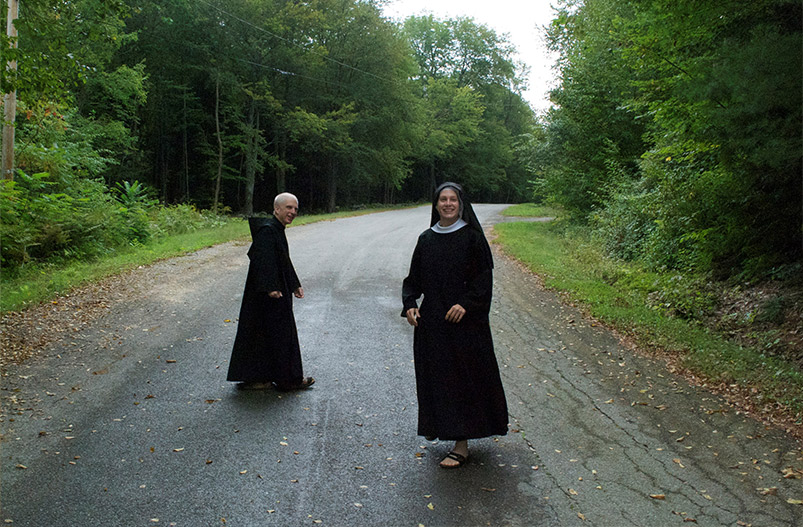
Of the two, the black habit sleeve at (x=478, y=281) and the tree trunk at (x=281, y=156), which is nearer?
the black habit sleeve at (x=478, y=281)

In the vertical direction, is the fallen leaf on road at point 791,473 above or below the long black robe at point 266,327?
below

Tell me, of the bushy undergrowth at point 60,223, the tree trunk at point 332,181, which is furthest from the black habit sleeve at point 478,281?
the tree trunk at point 332,181

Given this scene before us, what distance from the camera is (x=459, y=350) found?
14.5 feet

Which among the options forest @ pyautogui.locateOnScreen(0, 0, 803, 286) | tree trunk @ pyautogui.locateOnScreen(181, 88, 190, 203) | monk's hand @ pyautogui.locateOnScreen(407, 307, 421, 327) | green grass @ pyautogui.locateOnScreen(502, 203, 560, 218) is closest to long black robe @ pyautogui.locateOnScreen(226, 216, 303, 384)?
monk's hand @ pyautogui.locateOnScreen(407, 307, 421, 327)

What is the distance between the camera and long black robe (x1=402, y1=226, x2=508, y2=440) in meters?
4.36

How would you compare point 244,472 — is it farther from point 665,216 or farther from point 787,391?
point 665,216

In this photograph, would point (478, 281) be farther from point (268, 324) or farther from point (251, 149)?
point (251, 149)

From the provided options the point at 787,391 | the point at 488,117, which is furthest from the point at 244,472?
the point at 488,117

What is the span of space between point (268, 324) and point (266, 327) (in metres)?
0.06

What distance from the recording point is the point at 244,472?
4082 millimetres

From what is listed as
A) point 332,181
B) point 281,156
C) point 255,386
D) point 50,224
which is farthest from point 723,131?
point 332,181

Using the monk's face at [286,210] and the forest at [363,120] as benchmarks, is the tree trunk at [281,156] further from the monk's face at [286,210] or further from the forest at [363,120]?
the monk's face at [286,210]

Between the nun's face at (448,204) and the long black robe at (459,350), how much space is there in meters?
0.13

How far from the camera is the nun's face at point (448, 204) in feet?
14.4
